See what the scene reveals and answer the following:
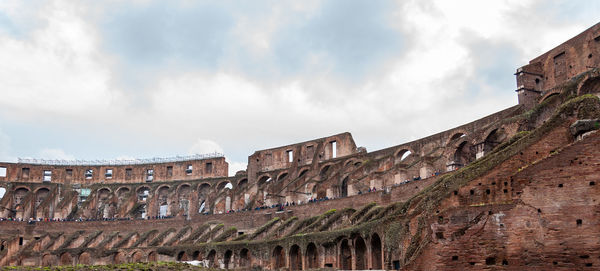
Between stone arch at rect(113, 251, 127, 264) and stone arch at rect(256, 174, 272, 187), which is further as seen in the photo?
stone arch at rect(256, 174, 272, 187)

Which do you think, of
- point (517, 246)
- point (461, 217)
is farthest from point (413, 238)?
point (517, 246)

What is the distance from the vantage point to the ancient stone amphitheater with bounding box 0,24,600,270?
22.8 m

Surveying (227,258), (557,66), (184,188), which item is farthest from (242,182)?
(557,66)

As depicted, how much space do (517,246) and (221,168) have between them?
5608 centimetres

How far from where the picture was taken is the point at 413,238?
2670 cm

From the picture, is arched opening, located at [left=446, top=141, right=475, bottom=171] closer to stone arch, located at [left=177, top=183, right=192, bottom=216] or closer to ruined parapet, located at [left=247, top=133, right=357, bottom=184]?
ruined parapet, located at [left=247, top=133, right=357, bottom=184]

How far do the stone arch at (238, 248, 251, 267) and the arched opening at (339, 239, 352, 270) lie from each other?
11.5 m

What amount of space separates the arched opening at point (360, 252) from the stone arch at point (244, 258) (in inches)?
511

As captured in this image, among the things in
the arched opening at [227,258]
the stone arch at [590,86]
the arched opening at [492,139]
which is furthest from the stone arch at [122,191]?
the stone arch at [590,86]

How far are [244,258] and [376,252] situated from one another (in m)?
15.7

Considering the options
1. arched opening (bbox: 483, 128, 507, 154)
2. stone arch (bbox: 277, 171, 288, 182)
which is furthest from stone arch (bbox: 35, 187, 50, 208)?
arched opening (bbox: 483, 128, 507, 154)

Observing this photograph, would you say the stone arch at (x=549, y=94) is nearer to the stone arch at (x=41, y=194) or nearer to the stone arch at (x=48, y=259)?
the stone arch at (x=48, y=259)

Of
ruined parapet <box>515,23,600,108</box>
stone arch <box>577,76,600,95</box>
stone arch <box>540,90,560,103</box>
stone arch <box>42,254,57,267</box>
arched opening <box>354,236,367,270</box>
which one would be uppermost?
ruined parapet <box>515,23,600,108</box>

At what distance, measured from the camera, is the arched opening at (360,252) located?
36.4 meters
